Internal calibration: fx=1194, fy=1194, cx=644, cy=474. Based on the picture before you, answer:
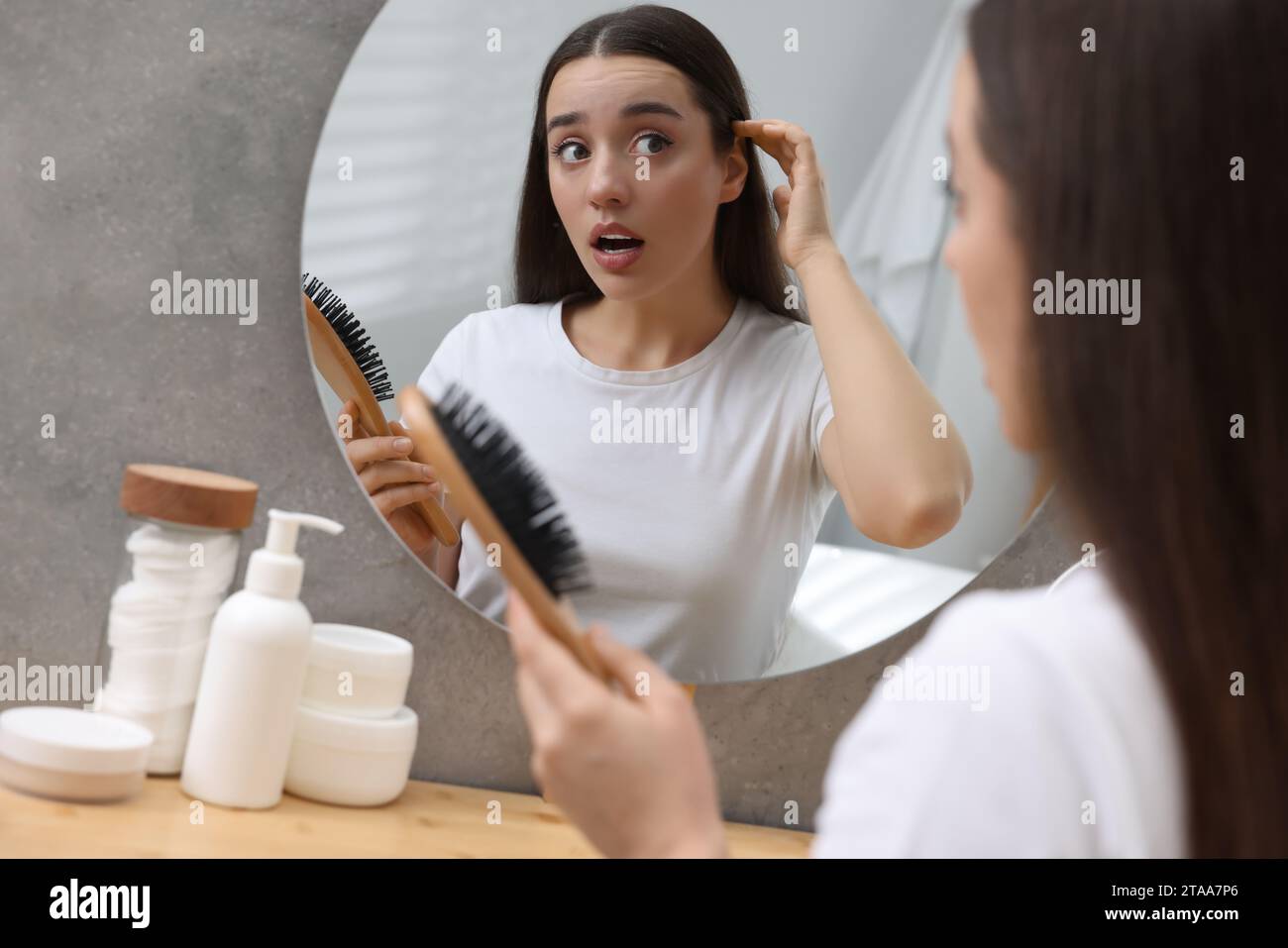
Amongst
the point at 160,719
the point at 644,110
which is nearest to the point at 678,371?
the point at 644,110

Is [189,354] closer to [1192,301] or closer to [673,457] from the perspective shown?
[673,457]

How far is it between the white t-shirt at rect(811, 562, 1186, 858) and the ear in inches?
17.2

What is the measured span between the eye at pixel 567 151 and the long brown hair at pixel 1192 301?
0.39 m

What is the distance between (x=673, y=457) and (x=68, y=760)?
1.22 ft

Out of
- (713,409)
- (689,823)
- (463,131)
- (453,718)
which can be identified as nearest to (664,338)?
(713,409)

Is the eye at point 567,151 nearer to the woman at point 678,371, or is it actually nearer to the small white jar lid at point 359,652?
the woman at point 678,371

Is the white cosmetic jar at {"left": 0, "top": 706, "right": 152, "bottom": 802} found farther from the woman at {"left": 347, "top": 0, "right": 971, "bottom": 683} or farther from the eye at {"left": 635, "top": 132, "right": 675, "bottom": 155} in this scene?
the eye at {"left": 635, "top": 132, "right": 675, "bottom": 155}

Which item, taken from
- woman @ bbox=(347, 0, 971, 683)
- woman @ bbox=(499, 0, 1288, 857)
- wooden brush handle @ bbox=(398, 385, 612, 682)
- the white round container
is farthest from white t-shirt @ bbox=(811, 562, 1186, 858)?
the white round container

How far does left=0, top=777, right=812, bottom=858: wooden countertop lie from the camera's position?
0.61 m

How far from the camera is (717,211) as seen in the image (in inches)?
28.3
